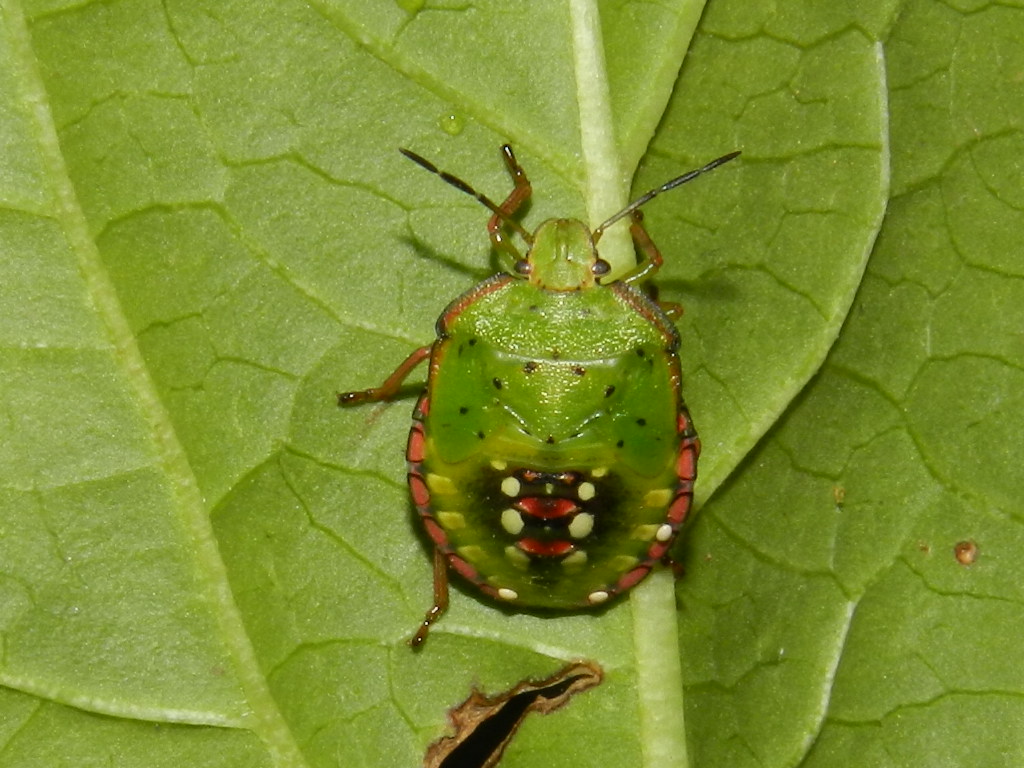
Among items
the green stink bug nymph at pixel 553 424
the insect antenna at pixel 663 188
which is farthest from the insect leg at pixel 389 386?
the insect antenna at pixel 663 188

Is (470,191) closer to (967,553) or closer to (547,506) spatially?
(547,506)

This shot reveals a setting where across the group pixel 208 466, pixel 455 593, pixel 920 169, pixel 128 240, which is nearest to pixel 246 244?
→ pixel 128 240

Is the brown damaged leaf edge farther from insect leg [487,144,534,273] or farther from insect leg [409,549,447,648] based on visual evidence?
insect leg [487,144,534,273]

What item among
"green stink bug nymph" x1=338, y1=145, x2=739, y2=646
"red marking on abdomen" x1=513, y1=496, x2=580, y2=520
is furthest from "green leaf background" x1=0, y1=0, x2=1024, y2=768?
"red marking on abdomen" x1=513, y1=496, x2=580, y2=520

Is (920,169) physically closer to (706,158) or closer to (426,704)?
(706,158)

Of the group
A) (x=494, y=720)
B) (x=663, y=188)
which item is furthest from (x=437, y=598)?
(x=663, y=188)

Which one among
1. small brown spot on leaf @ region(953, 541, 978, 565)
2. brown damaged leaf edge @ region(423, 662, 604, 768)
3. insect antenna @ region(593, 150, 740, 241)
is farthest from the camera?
brown damaged leaf edge @ region(423, 662, 604, 768)

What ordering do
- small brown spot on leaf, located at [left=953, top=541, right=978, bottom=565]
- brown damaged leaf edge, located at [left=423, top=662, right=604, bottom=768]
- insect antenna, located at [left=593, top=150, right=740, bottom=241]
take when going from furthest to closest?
brown damaged leaf edge, located at [left=423, top=662, right=604, bottom=768], small brown spot on leaf, located at [left=953, top=541, right=978, bottom=565], insect antenna, located at [left=593, top=150, right=740, bottom=241]

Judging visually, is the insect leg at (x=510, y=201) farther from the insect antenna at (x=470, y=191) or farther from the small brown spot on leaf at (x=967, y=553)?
the small brown spot on leaf at (x=967, y=553)
